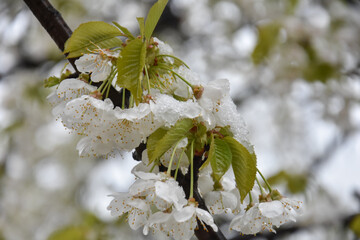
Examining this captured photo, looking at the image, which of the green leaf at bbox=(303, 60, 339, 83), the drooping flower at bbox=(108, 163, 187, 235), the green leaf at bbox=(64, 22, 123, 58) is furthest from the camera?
the green leaf at bbox=(303, 60, 339, 83)

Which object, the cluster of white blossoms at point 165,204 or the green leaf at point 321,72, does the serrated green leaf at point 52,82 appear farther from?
the green leaf at point 321,72

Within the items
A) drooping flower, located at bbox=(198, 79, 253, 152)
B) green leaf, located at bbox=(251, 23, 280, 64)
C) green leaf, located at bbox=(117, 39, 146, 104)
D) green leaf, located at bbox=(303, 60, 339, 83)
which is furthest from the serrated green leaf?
green leaf, located at bbox=(303, 60, 339, 83)

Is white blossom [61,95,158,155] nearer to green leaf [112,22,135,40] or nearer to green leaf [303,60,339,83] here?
green leaf [112,22,135,40]

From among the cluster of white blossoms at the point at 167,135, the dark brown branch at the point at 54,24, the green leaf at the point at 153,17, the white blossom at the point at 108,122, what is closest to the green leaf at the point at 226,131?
the cluster of white blossoms at the point at 167,135

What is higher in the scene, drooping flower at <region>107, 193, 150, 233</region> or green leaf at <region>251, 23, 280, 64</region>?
drooping flower at <region>107, 193, 150, 233</region>

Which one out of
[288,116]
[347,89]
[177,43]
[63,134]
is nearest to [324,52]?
[347,89]

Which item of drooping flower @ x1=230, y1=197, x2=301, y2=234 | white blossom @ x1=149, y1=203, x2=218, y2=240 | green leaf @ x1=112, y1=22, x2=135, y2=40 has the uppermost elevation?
green leaf @ x1=112, y1=22, x2=135, y2=40

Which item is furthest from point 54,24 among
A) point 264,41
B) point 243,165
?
point 264,41

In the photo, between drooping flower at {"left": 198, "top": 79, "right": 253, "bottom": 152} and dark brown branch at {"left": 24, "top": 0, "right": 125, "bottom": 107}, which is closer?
drooping flower at {"left": 198, "top": 79, "right": 253, "bottom": 152}
